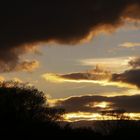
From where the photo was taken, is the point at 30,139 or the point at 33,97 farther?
the point at 33,97

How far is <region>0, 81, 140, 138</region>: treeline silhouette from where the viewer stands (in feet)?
246

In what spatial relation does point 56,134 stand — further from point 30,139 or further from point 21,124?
point 30,139

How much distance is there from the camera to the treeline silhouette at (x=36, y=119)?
74938mm

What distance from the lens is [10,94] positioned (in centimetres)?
9856

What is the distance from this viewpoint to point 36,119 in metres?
98.4

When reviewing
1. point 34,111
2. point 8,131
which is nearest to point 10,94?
point 34,111

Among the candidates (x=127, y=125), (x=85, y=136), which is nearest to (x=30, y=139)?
(x=85, y=136)

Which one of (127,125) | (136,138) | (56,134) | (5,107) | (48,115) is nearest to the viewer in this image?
(56,134)

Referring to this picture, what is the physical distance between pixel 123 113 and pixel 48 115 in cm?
2241

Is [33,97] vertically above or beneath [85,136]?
above

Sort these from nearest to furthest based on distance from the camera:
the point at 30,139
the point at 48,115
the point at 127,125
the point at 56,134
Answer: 1. the point at 30,139
2. the point at 56,134
3. the point at 48,115
4. the point at 127,125

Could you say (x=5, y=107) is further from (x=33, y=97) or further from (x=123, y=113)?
(x=123, y=113)

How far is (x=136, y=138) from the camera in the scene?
98.4 meters

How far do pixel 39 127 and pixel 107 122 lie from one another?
4846cm
